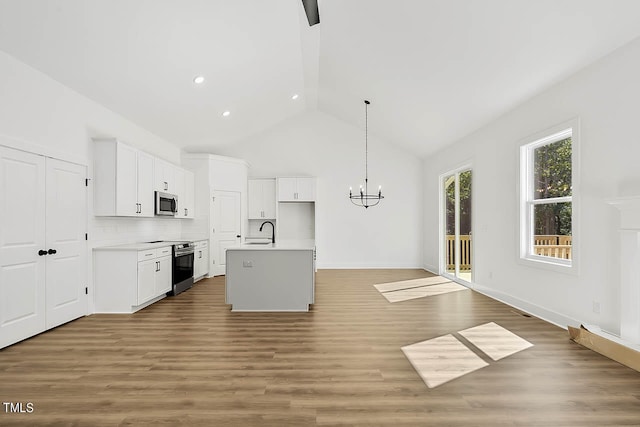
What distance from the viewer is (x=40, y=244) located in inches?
150

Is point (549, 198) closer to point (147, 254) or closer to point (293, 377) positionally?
point (293, 377)

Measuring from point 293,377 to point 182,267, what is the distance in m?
4.10

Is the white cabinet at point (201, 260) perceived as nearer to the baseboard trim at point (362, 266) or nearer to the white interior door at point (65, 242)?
the white interior door at point (65, 242)

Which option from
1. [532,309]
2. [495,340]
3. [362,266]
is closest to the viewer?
[495,340]

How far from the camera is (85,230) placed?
15.0ft

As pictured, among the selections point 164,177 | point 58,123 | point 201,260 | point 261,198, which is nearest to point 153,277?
point 164,177

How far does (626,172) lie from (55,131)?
5.66 m

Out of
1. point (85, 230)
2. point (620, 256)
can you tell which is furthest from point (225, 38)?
point (620, 256)

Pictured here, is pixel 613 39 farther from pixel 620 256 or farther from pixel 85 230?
pixel 85 230

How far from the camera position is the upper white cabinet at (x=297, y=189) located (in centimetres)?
868

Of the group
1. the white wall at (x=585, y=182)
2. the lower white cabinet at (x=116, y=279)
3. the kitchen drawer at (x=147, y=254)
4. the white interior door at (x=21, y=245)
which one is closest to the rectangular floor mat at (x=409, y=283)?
the white wall at (x=585, y=182)

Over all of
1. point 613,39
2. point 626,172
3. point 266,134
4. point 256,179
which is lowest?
point 626,172

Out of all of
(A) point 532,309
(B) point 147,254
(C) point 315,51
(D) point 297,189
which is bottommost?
(A) point 532,309

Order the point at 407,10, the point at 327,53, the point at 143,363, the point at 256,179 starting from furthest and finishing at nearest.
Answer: the point at 256,179
the point at 327,53
the point at 407,10
the point at 143,363
